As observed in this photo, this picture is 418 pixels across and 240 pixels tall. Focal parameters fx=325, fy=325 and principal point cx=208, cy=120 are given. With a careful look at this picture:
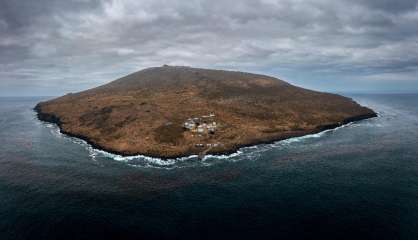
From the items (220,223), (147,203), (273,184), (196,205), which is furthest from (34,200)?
(273,184)

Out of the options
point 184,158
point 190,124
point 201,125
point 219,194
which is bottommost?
point 219,194

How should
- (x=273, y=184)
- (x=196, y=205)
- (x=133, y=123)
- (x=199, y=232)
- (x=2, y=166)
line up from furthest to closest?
(x=133, y=123)
(x=2, y=166)
(x=273, y=184)
(x=196, y=205)
(x=199, y=232)

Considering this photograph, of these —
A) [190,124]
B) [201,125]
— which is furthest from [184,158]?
[201,125]

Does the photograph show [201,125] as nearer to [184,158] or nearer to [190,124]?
[190,124]

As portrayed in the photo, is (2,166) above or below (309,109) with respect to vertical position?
below

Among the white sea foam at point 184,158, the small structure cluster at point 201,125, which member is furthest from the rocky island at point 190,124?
the white sea foam at point 184,158

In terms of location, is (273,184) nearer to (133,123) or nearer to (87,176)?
(87,176)
